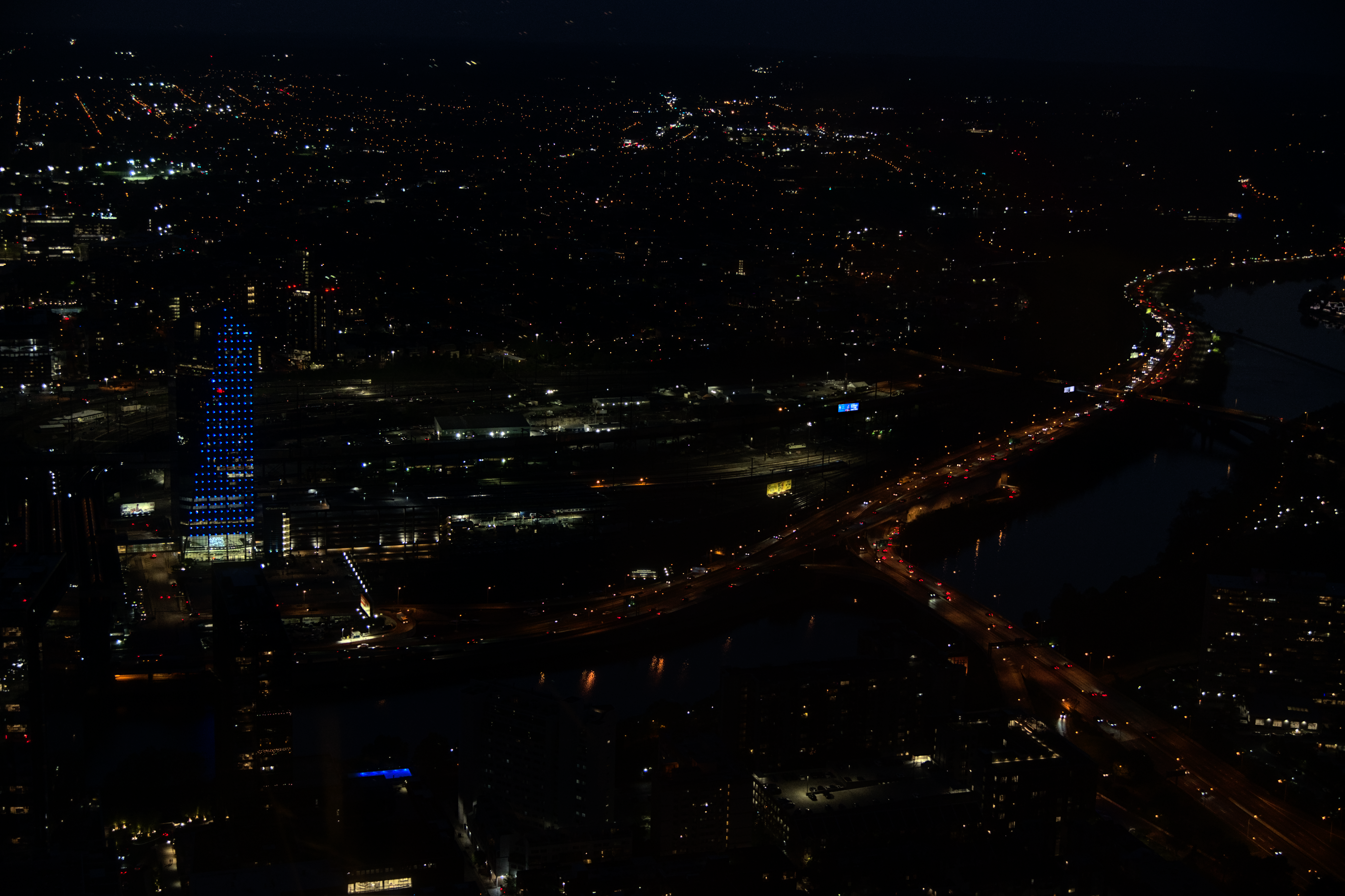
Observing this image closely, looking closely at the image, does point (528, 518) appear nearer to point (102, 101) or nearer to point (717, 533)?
point (717, 533)

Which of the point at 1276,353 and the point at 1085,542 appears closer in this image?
the point at 1085,542

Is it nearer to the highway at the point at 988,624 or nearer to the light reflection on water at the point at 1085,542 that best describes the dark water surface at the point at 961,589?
the light reflection on water at the point at 1085,542

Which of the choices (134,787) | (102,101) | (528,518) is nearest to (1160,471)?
(528,518)

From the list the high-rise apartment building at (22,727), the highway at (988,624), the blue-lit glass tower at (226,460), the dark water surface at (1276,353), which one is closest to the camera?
the high-rise apartment building at (22,727)

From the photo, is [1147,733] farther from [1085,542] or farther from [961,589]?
[1085,542]

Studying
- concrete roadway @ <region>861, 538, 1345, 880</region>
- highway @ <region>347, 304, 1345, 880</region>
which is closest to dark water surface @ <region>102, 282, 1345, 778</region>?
highway @ <region>347, 304, 1345, 880</region>

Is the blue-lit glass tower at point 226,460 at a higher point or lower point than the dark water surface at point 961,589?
higher

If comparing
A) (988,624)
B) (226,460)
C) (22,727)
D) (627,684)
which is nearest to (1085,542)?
(988,624)

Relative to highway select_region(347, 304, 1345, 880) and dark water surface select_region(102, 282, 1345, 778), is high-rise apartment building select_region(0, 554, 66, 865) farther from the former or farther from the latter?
highway select_region(347, 304, 1345, 880)

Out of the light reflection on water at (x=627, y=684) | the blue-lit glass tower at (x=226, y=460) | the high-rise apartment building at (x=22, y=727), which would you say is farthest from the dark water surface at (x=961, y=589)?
the blue-lit glass tower at (x=226, y=460)
